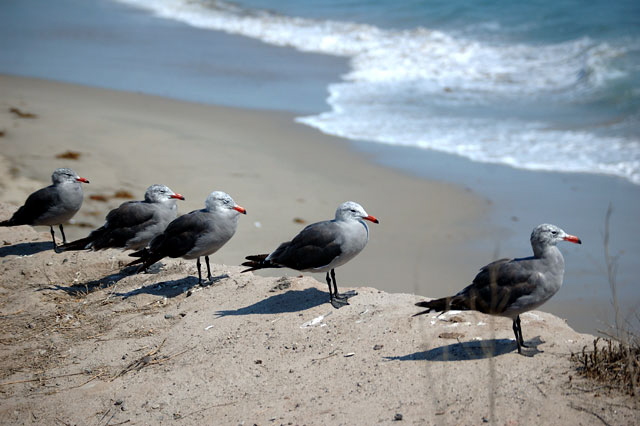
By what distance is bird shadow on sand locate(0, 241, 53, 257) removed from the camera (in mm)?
8336

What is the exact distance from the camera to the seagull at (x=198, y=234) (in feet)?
23.3

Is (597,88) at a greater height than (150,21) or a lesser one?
lesser

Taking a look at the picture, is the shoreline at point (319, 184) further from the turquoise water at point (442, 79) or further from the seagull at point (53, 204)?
the seagull at point (53, 204)

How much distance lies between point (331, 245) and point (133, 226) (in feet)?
8.31

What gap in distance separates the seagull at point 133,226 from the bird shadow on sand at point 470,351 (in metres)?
3.54

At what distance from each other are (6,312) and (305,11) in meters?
25.6

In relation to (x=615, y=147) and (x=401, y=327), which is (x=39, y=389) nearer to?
(x=401, y=327)

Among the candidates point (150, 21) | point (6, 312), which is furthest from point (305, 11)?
point (6, 312)

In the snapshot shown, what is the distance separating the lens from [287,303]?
263 inches

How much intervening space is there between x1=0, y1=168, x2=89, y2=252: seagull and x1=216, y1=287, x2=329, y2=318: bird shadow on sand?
3.12 m

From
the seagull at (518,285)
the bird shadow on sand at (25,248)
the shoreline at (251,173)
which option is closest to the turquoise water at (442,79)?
the shoreline at (251,173)

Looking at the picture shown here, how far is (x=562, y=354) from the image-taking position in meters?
5.12

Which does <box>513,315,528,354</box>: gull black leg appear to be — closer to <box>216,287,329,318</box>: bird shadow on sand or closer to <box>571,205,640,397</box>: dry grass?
<box>571,205,640,397</box>: dry grass

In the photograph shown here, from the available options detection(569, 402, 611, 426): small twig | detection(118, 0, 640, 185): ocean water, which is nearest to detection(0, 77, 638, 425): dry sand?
detection(569, 402, 611, 426): small twig
